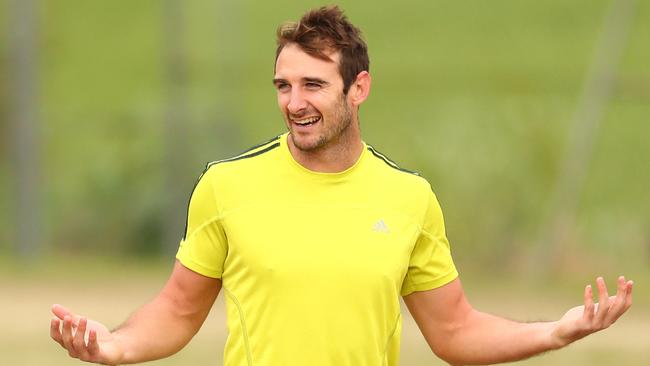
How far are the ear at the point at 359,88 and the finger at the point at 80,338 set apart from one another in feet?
4.11

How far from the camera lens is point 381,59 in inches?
1225

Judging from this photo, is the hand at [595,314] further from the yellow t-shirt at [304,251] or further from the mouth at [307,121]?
the mouth at [307,121]

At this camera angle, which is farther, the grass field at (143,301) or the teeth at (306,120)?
the grass field at (143,301)

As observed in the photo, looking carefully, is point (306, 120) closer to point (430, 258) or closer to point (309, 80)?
point (309, 80)

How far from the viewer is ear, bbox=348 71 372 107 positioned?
5.92 m

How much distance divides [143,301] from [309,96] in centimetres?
1300

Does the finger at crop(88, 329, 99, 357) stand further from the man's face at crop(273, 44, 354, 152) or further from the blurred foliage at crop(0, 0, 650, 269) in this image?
the blurred foliage at crop(0, 0, 650, 269)

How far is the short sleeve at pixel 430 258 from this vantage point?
613 cm

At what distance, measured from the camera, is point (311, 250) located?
19.2 ft

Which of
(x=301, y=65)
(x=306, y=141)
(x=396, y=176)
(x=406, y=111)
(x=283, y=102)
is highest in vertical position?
(x=301, y=65)

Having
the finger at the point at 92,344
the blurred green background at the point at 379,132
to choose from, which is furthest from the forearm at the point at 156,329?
the blurred green background at the point at 379,132

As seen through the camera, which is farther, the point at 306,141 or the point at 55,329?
the point at 306,141

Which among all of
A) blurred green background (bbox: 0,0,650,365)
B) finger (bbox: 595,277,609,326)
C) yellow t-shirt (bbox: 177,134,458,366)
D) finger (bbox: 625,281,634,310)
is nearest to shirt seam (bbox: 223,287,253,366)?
yellow t-shirt (bbox: 177,134,458,366)

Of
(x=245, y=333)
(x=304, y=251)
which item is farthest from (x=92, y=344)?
(x=304, y=251)
